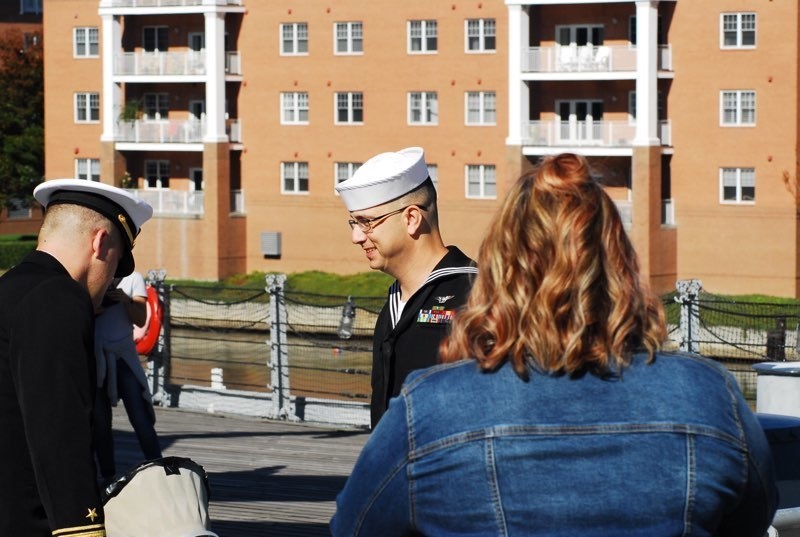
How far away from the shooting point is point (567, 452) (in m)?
2.96

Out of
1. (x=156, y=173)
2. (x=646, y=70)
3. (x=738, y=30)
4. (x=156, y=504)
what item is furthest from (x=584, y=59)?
(x=156, y=504)

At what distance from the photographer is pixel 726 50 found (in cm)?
4481

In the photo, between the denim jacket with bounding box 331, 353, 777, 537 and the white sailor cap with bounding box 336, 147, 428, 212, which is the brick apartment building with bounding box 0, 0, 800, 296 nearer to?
the white sailor cap with bounding box 336, 147, 428, 212

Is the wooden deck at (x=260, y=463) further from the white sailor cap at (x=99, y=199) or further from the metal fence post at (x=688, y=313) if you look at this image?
the white sailor cap at (x=99, y=199)

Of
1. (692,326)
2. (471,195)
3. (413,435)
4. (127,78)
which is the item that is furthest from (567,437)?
(127,78)

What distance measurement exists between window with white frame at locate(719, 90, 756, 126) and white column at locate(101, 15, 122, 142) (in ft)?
66.4

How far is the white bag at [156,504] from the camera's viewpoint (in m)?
4.39

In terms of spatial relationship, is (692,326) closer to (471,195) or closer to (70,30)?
(471,195)

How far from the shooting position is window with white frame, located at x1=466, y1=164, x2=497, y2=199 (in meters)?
48.8

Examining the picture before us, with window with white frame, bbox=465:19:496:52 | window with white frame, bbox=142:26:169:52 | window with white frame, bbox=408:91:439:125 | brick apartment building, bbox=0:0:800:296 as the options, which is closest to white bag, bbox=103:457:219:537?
brick apartment building, bbox=0:0:800:296

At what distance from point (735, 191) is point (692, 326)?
109 ft

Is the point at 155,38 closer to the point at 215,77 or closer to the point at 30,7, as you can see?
the point at 215,77

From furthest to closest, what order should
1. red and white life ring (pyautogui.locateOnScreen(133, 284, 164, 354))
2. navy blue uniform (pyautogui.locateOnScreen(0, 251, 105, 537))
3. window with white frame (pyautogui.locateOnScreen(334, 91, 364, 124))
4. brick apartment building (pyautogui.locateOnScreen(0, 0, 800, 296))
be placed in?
window with white frame (pyautogui.locateOnScreen(334, 91, 364, 124)), brick apartment building (pyautogui.locateOnScreen(0, 0, 800, 296)), red and white life ring (pyautogui.locateOnScreen(133, 284, 164, 354)), navy blue uniform (pyautogui.locateOnScreen(0, 251, 105, 537))

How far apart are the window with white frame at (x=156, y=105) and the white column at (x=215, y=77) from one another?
2.56 meters
